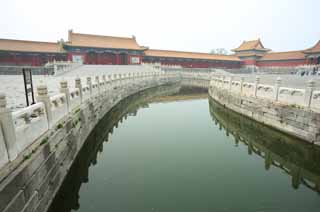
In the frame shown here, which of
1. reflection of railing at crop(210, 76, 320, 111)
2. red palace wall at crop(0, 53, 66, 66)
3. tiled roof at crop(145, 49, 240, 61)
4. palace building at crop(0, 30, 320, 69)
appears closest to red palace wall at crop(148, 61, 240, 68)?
palace building at crop(0, 30, 320, 69)

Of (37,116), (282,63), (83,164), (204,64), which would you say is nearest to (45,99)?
(37,116)

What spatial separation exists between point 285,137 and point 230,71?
1184 inches

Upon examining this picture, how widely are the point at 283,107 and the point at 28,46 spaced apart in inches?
1266

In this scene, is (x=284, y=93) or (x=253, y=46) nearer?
(x=284, y=93)

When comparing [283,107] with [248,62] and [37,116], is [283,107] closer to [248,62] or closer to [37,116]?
[37,116]

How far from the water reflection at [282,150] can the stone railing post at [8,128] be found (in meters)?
6.48

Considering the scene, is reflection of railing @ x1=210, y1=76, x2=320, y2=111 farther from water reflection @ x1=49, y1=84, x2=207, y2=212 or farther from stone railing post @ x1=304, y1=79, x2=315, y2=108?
water reflection @ x1=49, y1=84, x2=207, y2=212

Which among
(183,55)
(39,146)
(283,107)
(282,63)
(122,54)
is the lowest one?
(39,146)

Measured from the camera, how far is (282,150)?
6.84 m

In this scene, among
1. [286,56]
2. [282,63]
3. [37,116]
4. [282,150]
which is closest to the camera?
[37,116]

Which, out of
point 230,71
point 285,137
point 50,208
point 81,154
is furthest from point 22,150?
point 230,71

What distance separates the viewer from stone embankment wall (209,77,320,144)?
6.70m

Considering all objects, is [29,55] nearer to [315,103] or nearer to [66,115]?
[66,115]

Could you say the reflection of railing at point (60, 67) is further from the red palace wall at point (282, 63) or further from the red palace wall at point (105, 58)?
the red palace wall at point (282, 63)
